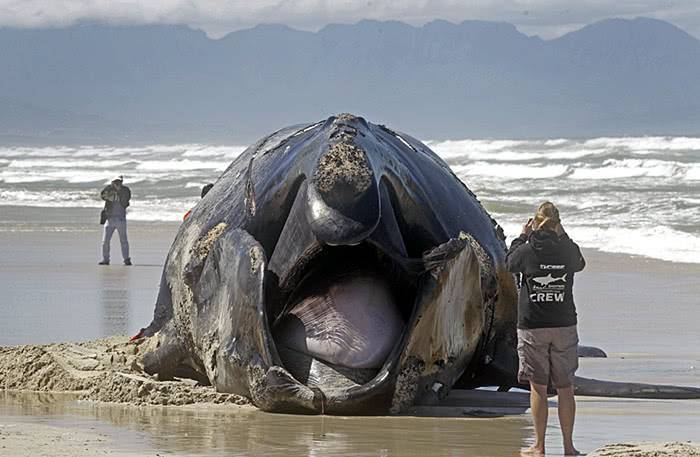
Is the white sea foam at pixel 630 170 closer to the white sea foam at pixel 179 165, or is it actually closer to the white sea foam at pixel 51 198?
the white sea foam at pixel 51 198

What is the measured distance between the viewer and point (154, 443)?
8.83 metres

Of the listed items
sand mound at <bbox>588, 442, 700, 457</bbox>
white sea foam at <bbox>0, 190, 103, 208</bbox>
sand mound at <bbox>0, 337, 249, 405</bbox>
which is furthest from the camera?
white sea foam at <bbox>0, 190, 103, 208</bbox>

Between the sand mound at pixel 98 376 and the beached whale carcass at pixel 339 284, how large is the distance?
0.73 feet

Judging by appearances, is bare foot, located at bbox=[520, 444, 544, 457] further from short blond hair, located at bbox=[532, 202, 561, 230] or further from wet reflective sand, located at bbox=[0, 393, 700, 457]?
short blond hair, located at bbox=[532, 202, 561, 230]

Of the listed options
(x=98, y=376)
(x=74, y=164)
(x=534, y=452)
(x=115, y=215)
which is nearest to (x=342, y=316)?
(x=534, y=452)

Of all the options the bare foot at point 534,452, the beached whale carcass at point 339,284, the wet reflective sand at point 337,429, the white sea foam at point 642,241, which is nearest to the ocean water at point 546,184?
the white sea foam at point 642,241

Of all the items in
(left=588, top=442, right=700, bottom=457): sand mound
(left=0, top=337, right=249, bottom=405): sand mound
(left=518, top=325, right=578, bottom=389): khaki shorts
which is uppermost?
(left=518, top=325, right=578, bottom=389): khaki shorts

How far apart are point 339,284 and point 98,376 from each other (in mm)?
2278

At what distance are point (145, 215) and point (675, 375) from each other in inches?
1037

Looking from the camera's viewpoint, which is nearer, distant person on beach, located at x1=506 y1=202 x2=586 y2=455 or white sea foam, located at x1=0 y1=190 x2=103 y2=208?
distant person on beach, located at x1=506 y1=202 x2=586 y2=455

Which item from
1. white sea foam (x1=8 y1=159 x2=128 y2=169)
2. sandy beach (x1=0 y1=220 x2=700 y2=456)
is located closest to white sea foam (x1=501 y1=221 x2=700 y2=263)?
sandy beach (x1=0 y1=220 x2=700 y2=456)

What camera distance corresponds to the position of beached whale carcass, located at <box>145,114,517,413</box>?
9.46 meters

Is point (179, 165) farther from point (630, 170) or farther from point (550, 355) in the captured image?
point (550, 355)

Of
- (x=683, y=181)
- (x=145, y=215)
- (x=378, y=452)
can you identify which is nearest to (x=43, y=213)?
(x=145, y=215)
